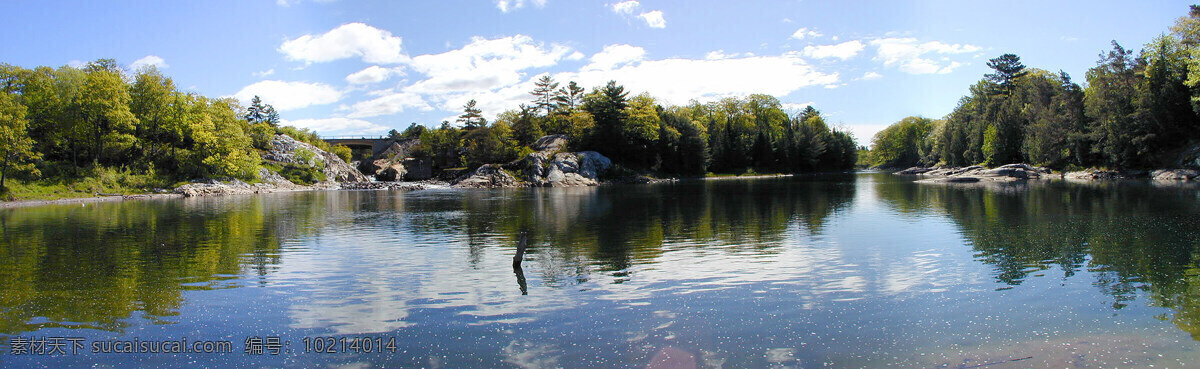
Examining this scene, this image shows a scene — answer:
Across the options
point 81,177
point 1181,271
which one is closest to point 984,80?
point 1181,271

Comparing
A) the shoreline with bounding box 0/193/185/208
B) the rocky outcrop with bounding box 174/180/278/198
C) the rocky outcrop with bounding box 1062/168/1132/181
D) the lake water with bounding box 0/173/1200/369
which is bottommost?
the lake water with bounding box 0/173/1200/369

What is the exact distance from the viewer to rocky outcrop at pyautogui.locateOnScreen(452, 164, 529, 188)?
302 ft

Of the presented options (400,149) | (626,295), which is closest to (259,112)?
(400,149)

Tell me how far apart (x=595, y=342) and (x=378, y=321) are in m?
4.99

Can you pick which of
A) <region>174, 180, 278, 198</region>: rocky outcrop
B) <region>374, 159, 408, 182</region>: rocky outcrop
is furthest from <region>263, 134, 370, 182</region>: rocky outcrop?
<region>174, 180, 278, 198</region>: rocky outcrop

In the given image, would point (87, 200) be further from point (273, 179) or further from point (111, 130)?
point (273, 179)

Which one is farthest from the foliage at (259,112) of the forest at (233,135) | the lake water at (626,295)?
the lake water at (626,295)

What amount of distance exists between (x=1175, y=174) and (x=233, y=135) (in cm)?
11011

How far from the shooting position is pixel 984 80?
402 feet

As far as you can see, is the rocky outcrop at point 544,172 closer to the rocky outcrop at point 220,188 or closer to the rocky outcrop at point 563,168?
the rocky outcrop at point 563,168

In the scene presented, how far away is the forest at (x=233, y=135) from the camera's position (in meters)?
64.1

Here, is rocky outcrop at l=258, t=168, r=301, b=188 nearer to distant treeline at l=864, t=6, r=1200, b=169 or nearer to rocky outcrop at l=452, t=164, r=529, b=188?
rocky outcrop at l=452, t=164, r=529, b=188

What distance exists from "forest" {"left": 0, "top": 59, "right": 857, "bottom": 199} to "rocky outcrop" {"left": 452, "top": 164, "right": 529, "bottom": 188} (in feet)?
20.7

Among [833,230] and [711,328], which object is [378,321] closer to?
[711,328]
